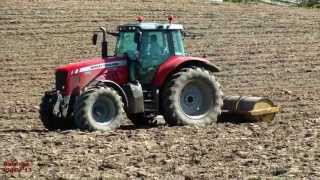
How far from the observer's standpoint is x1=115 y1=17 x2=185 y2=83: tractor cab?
39.8 feet

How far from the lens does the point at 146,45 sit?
12.2m

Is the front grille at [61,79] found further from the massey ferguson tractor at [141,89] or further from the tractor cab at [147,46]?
the tractor cab at [147,46]

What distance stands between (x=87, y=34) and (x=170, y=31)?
11.6 m

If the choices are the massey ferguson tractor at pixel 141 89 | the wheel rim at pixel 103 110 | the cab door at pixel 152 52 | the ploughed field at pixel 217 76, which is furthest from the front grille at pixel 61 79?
the cab door at pixel 152 52

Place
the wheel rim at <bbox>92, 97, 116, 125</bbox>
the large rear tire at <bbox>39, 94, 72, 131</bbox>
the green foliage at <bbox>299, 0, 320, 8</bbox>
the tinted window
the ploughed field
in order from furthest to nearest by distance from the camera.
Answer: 1. the green foliage at <bbox>299, 0, 320, 8</bbox>
2. the tinted window
3. the large rear tire at <bbox>39, 94, 72, 131</bbox>
4. the wheel rim at <bbox>92, 97, 116, 125</bbox>
5. the ploughed field

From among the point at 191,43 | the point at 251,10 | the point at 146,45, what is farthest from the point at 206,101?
the point at 251,10

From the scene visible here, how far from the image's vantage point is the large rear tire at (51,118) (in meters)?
11.8

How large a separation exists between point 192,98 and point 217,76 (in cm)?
716

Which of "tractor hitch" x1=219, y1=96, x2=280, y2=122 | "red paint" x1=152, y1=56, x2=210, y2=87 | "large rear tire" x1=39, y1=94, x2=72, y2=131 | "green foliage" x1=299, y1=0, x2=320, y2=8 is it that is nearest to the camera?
"large rear tire" x1=39, y1=94, x2=72, y2=131

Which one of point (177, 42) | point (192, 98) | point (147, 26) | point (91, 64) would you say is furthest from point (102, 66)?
point (192, 98)

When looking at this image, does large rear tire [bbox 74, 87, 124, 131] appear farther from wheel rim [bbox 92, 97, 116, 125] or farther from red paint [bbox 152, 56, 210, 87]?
red paint [bbox 152, 56, 210, 87]

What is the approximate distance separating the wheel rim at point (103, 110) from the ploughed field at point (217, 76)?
0.37 metres

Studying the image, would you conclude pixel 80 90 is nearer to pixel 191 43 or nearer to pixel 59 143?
pixel 59 143

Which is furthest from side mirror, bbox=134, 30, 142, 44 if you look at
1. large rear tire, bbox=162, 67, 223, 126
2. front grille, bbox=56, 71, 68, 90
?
front grille, bbox=56, 71, 68, 90
